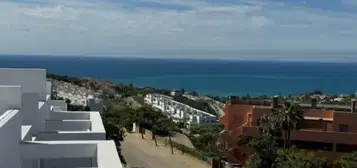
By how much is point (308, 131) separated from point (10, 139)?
23113 millimetres

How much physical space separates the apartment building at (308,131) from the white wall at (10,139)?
2152cm

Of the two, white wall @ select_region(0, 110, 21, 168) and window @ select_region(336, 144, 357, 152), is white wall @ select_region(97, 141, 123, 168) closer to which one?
white wall @ select_region(0, 110, 21, 168)

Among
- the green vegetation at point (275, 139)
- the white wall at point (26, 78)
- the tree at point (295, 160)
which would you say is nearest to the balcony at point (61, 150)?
the white wall at point (26, 78)

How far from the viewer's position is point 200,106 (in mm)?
76750

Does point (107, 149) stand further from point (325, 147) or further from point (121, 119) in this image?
point (121, 119)

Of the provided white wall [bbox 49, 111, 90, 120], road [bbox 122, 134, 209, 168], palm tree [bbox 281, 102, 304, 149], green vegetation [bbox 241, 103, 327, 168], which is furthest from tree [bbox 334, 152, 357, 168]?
white wall [bbox 49, 111, 90, 120]

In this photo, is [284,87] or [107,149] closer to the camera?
[107,149]

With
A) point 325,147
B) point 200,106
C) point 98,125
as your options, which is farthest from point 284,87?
point 98,125

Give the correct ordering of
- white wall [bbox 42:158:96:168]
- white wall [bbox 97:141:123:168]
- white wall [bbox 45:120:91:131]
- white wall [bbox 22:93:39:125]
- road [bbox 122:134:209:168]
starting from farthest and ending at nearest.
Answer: road [bbox 122:134:209:168], white wall [bbox 45:120:91:131], white wall [bbox 22:93:39:125], white wall [bbox 42:158:96:168], white wall [bbox 97:141:123:168]

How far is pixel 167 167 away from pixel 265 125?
5.92 meters

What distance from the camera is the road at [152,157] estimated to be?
28523 mm

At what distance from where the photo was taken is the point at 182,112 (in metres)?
62.7

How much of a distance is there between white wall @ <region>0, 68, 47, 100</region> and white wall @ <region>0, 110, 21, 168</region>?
14.9 ft

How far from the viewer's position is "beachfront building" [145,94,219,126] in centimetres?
5639
